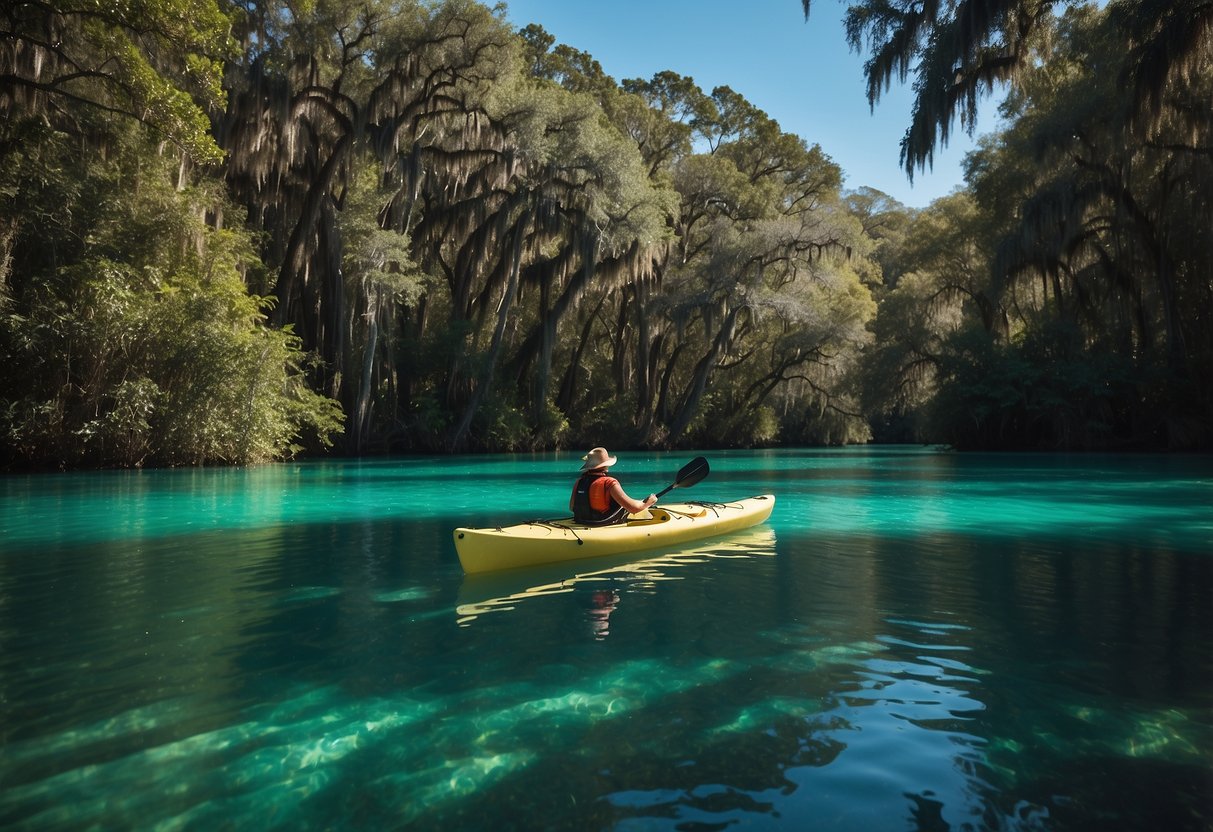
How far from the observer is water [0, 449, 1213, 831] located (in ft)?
8.93

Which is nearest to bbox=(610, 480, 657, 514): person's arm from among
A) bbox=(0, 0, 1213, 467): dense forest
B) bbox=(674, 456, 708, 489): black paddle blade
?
bbox=(674, 456, 708, 489): black paddle blade

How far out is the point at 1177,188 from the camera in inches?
917

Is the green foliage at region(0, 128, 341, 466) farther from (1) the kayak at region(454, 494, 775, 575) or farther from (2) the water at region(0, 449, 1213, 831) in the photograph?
(1) the kayak at region(454, 494, 775, 575)

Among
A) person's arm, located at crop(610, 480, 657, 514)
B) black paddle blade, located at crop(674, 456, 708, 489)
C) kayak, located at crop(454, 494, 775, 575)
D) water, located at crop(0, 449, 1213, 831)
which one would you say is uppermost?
black paddle blade, located at crop(674, 456, 708, 489)

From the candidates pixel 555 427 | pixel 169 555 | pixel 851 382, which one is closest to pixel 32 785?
pixel 169 555

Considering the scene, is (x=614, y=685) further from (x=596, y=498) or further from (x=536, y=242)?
(x=536, y=242)

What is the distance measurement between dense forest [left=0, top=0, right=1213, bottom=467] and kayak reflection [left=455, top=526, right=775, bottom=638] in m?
10.6

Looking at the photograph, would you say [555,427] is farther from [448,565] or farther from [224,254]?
[448,565]

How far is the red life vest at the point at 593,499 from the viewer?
7473 mm

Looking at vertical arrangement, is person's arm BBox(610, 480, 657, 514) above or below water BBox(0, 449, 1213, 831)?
above

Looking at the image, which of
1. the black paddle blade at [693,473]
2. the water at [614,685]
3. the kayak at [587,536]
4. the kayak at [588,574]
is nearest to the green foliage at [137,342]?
the water at [614,685]

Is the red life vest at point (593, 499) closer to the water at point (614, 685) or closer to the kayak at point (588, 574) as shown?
the kayak at point (588, 574)

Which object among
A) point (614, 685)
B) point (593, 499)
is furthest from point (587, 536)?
point (614, 685)

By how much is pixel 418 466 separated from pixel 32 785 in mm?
18052
